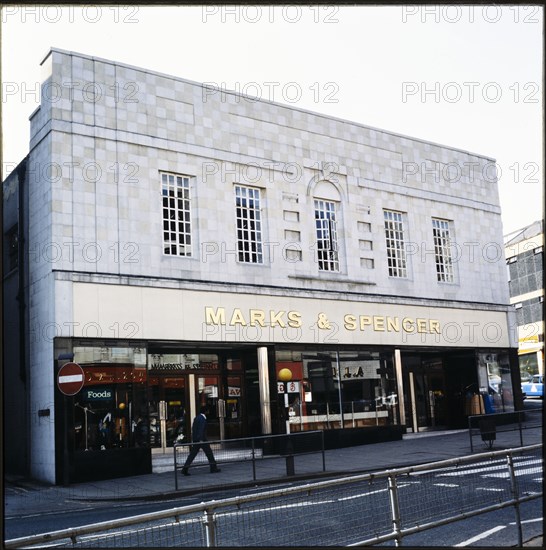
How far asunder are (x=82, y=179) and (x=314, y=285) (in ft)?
27.8

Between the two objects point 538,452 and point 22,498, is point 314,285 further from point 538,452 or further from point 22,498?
point 538,452

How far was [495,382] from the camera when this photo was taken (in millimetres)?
30062

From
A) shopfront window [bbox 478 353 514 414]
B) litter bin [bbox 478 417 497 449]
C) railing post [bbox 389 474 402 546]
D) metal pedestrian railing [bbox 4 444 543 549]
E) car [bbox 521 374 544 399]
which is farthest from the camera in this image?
car [bbox 521 374 544 399]

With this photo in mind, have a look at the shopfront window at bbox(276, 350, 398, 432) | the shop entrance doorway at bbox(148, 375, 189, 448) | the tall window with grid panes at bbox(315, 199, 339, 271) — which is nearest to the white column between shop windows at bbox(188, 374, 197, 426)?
the shop entrance doorway at bbox(148, 375, 189, 448)

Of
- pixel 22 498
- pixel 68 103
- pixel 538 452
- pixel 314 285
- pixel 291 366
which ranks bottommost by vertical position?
pixel 22 498

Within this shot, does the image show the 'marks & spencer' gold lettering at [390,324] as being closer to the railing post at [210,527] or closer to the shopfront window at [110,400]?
the shopfront window at [110,400]

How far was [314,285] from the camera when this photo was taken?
24734mm

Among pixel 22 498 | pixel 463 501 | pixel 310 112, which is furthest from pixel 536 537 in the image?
pixel 310 112

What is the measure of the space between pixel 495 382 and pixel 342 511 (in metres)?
24.5

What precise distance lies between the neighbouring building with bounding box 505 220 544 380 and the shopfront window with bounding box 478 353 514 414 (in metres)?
11.9

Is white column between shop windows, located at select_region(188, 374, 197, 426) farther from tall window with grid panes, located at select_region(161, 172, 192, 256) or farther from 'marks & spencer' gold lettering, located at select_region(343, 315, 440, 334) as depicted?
'marks & spencer' gold lettering, located at select_region(343, 315, 440, 334)

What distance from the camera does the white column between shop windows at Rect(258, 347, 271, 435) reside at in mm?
22828

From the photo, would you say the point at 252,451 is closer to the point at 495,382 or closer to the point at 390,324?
the point at 390,324

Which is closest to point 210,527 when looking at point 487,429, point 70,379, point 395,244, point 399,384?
point 70,379
